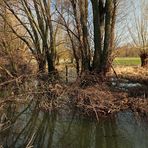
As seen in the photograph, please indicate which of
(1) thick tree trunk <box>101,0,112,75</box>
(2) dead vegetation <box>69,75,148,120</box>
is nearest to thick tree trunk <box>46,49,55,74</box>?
(1) thick tree trunk <box>101,0,112,75</box>

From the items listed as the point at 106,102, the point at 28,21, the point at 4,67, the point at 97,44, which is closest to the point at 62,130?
the point at 106,102

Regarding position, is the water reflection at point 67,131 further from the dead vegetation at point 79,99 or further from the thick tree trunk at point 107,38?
the thick tree trunk at point 107,38

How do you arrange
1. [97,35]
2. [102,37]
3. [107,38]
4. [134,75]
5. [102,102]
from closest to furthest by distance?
[102,102], [107,38], [97,35], [102,37], [134,75]

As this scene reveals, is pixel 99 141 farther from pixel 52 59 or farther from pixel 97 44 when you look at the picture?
pixel 52 59

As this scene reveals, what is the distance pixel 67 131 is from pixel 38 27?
13302 millimetres

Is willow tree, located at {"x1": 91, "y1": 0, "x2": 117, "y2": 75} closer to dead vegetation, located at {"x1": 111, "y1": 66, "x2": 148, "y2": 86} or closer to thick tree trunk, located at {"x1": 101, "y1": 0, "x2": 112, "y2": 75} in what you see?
thick tree trunk, located at {"x1": 101, "y1": 0, "x2": 112, "y2": 75}

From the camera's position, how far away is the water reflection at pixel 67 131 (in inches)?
354

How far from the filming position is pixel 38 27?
22.5 m

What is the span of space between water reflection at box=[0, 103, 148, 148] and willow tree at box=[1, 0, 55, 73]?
881 cm

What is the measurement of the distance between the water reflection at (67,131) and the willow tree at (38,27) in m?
8.81

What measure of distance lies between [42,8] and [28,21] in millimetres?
2494

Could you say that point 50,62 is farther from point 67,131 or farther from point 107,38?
point 67,131

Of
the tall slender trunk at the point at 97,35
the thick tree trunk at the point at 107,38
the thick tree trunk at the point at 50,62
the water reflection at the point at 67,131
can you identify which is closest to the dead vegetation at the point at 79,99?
the water reflection at the point at 67,131

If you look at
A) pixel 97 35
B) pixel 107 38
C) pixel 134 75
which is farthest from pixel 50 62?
pixel 107 38
